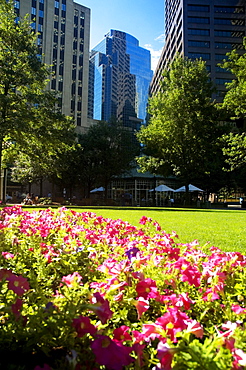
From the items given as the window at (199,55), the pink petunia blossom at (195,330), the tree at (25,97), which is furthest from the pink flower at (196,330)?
the window at (199,55)

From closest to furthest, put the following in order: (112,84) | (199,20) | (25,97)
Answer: (25,97) < (199,20) < (112,84)

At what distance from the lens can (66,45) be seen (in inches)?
2512

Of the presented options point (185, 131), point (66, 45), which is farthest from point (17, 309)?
point (66, 45)

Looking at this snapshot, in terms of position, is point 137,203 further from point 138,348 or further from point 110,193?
point 138,348

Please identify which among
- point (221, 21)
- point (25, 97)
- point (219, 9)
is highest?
point (219, 9)

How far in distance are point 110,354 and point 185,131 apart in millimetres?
27014

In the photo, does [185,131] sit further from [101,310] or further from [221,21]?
[221,21]

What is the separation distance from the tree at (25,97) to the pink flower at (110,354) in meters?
17.0

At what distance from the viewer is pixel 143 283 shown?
1610mm

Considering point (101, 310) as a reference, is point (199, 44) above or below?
above

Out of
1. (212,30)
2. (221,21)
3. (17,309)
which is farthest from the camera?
(221,21)

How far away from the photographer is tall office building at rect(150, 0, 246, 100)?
6306cm

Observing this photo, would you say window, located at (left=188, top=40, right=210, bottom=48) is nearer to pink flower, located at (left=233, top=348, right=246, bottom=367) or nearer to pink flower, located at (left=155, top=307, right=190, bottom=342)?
pink flower, located at (left=155, top=307, right=190, bottom=342)

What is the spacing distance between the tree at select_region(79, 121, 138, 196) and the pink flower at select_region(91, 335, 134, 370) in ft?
110
